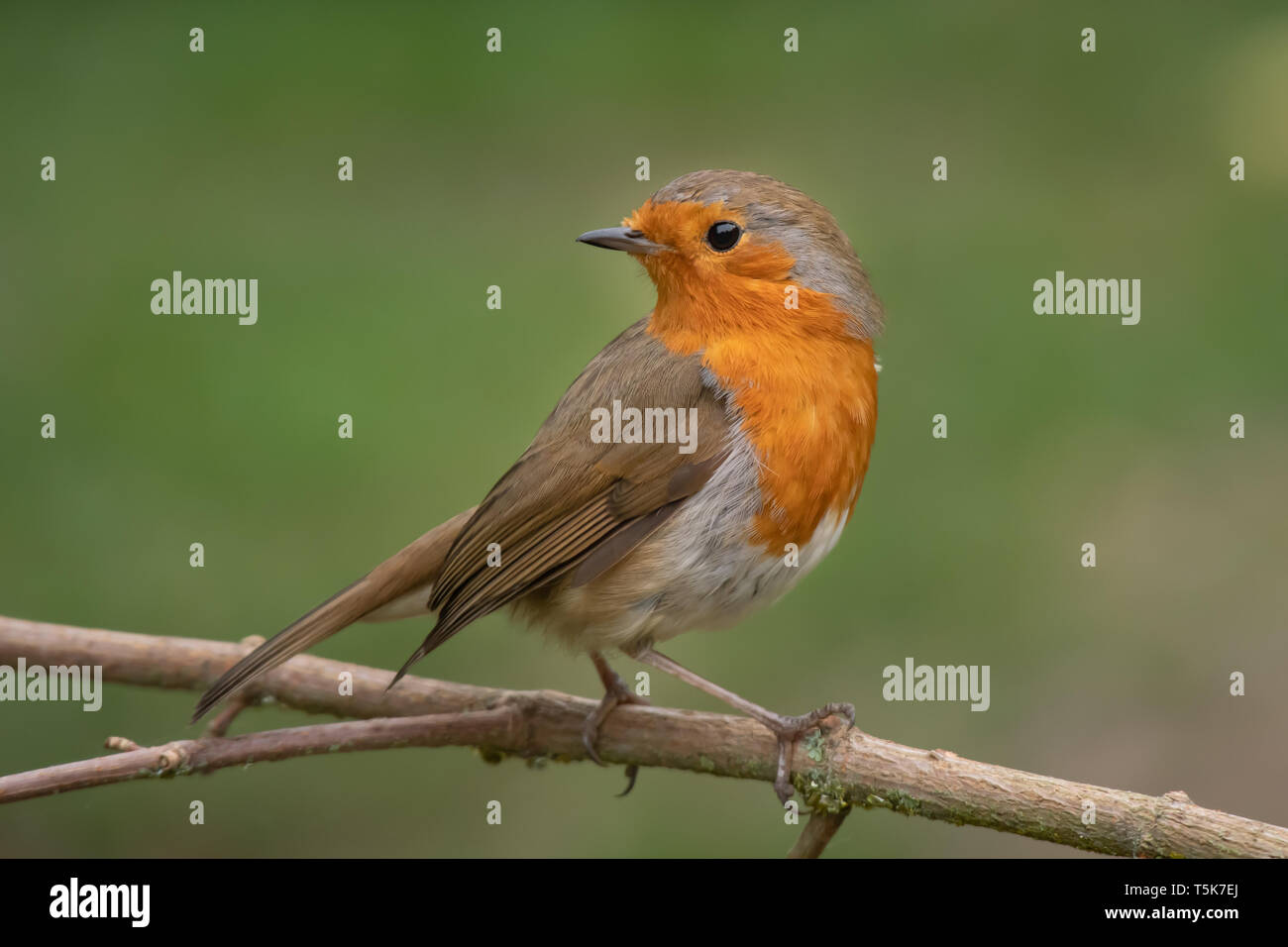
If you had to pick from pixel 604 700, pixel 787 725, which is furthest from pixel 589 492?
pixel 787 725

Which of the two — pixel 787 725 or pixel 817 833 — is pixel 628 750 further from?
pixel 817 833

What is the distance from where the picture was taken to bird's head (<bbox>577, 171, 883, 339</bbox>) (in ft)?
12.3

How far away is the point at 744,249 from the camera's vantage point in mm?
3744

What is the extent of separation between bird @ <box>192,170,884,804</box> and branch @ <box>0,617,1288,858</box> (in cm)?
13

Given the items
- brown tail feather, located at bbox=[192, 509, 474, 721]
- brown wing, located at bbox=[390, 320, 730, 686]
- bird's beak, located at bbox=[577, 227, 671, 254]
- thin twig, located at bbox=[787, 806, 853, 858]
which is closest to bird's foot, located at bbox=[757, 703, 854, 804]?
thin twig, located at bbox=[787, 806, 853, 858]

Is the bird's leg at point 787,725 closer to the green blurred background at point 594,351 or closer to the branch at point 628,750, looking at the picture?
the branch at point 628,750

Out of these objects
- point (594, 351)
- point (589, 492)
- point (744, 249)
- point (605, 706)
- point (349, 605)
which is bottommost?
point (605, 706)

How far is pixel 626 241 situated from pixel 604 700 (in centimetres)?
121

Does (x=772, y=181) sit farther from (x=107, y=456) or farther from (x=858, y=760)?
(x=107, y=456)

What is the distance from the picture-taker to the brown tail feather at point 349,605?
3.60m

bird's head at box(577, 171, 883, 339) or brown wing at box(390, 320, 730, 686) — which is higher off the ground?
bird's head at box(577, 171, 883, 339)

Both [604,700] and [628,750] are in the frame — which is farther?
[604,700]

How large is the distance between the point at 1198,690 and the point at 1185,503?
998 mm

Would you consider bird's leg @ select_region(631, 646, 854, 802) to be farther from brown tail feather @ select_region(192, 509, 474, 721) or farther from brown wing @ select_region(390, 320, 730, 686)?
brown tail feather @ select_region(192, 509, 474, 721)
